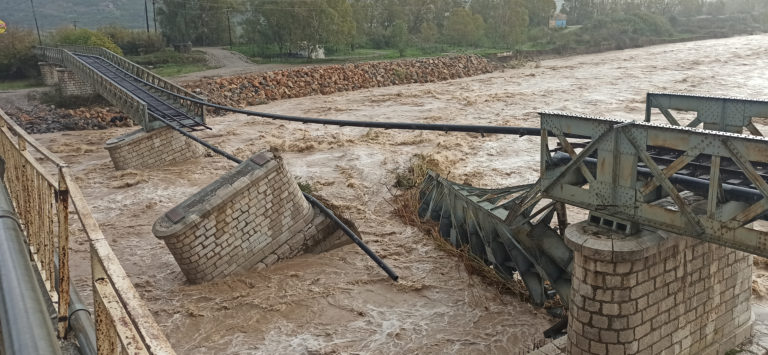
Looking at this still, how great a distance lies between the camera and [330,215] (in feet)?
42.0

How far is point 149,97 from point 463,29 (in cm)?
3683

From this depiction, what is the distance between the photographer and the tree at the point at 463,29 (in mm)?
54250

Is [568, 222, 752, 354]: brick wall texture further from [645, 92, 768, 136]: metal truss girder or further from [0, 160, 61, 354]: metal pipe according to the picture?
[0, 160, 61, 354]: metal pipe

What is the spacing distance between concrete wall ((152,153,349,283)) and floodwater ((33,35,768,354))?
0.33 meters

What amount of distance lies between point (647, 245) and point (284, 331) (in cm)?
561

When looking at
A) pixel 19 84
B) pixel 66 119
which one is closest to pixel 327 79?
pixel 66 119

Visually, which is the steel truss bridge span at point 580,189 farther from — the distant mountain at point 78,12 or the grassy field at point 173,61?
the distant mountain at point 78,12

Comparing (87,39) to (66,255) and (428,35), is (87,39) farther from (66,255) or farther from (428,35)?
(66,255)

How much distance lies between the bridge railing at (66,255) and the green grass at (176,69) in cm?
3362

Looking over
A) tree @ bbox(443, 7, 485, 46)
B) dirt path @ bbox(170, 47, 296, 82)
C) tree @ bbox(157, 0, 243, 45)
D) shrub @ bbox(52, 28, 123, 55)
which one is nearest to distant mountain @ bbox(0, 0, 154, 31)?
tree @ bbox(157, 0, 243, 45)

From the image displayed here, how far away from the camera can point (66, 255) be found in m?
3.09

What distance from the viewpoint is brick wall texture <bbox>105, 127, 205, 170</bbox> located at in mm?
19719

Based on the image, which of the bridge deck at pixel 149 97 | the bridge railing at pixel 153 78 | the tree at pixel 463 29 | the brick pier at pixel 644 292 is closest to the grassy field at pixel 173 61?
the bridge railing at pixel 153 78

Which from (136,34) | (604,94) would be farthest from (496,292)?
(136,34)
